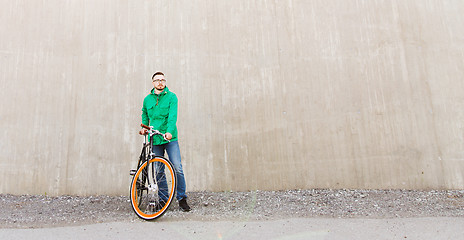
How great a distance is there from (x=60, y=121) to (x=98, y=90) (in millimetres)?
651

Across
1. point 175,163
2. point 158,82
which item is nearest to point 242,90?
point 158,82

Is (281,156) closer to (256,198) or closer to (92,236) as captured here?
(256,198)

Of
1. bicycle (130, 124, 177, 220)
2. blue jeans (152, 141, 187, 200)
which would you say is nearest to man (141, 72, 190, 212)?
blue jeans (152, 141, 187, 200)

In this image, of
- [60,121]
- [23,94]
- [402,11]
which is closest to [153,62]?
[60,121]

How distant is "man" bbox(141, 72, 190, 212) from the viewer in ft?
8.77

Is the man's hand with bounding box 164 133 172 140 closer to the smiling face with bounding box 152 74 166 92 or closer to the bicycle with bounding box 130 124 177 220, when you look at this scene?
the bicycle with bounding box 130 124 177 220

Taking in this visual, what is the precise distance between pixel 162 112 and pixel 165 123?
0.38ft

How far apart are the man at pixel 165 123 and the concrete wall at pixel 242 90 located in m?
0.83

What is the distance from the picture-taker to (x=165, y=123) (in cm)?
274

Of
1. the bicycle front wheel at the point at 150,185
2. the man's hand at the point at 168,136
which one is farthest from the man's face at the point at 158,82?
the bicycle front wheel at the point at 150,185

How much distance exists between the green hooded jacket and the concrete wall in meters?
0.91

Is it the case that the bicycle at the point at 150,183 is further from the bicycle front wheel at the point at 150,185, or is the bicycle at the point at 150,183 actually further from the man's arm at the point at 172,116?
the man's arm at the point at 172,116

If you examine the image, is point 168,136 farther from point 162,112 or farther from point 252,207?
point 252,207

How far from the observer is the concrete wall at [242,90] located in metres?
3.57
